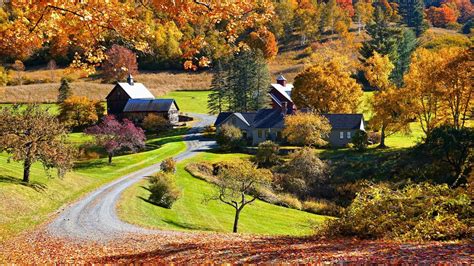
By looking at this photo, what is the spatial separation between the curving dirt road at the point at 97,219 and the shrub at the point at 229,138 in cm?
Result: 1830

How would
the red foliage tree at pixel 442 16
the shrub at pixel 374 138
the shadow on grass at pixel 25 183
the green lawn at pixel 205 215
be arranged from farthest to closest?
the red foliage tree at pixel 442 16 < the shrub at pixel 374 138 < the shadow on grass at pixel 25 183 < the green lawn at pixel 205 215

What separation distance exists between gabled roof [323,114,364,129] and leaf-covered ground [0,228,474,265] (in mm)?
46421

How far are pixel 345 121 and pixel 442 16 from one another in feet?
416

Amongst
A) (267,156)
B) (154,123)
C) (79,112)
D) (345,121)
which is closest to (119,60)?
(79,112)

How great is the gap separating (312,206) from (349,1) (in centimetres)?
16269

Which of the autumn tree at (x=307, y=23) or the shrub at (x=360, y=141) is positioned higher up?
the autumn tree at (x=307, y=23)

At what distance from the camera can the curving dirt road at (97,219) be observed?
80.0 feet

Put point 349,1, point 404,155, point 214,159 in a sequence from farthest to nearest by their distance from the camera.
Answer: point 349,1 → point 214,159 → point 404,155

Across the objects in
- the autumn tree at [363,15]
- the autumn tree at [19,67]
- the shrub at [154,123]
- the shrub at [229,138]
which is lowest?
the shrub at [229,138]

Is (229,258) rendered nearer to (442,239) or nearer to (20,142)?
(442,239)

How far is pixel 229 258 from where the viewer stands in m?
12.7

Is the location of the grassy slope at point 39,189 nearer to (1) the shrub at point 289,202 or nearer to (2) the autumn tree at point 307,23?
(1) the shrub at point 289,202

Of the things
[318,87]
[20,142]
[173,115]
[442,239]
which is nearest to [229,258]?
[442,239]

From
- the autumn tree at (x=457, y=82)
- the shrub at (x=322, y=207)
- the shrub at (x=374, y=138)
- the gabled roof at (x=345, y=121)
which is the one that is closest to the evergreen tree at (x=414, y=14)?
the shrub at (x=374, y=138)
